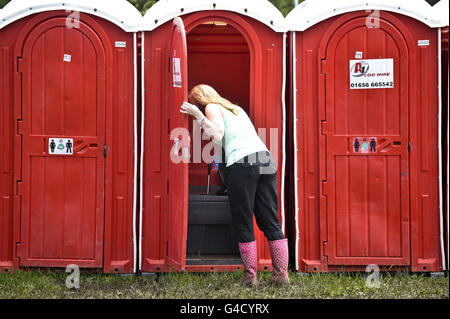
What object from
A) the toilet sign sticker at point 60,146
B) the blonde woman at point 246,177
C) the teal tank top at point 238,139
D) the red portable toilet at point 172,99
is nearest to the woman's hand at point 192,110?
the blonde woman at point 246,177

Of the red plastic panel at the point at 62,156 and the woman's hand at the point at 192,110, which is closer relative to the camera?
the woman's hand at the point at 192,110

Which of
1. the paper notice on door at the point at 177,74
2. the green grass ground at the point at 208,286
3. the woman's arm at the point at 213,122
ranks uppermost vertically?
the paper notice on door at the point at 177,74

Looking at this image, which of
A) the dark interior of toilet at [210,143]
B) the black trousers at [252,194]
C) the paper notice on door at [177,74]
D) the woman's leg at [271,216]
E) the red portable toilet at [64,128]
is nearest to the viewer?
the black trousers at [252,194]

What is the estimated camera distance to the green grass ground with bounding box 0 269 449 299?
152 inches

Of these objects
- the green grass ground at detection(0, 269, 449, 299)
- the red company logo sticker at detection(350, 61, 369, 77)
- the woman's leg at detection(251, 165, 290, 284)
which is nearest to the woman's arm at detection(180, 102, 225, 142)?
the woman's leg at detection(251, 165, 290, 284)

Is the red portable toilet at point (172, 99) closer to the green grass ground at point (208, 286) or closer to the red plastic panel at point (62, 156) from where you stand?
the green grass ground at point (208, 286)

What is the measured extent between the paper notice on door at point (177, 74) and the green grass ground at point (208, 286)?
57.2 inches

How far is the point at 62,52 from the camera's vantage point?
14.2 ft

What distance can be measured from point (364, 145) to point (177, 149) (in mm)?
1451

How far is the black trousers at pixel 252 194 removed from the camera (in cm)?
377

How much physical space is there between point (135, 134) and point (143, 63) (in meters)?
0.56

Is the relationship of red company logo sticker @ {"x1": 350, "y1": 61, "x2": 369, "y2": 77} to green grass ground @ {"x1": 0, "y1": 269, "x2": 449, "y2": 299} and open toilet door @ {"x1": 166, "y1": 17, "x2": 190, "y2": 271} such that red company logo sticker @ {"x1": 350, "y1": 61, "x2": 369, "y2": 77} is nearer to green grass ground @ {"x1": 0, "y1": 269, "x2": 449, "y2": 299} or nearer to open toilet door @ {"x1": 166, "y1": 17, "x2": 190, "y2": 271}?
open toilet door @ {"x1": 166, "y1": 17, "x2": 190, "y2": 271}

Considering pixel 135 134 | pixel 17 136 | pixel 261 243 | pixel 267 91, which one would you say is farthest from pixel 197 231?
pixel 17 136

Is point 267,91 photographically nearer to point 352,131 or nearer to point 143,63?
point 352,131
